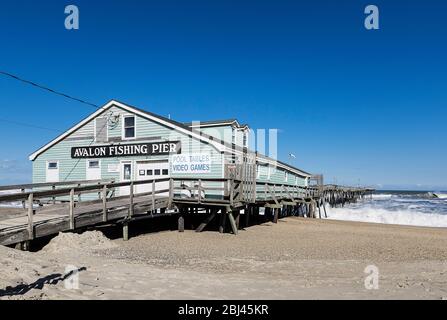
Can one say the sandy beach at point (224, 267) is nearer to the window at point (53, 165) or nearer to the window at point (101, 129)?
the window at point (101, 129)

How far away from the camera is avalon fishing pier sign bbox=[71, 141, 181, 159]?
20266 mm

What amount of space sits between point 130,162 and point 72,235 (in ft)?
36.2

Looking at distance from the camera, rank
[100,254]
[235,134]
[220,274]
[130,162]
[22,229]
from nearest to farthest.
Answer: [220,274] < [22,229] < [100,254] < [130,162] < [235,134]

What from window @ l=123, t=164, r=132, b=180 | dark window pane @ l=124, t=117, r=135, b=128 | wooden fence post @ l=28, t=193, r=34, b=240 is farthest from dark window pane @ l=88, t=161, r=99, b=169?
wooden fence post @ l=28, t=193, r=34, b=240

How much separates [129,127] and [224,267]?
47.8 ft

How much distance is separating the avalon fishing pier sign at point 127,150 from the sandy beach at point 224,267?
6682mm

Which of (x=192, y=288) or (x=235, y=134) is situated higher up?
(x=235, y=134)

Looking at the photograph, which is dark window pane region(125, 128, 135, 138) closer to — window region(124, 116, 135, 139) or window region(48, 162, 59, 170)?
window region(124, 116, 135, 139)

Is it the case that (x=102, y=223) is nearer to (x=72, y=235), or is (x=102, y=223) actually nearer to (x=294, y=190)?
(x=72, y=235)

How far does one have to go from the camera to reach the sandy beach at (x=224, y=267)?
5762 millimetres

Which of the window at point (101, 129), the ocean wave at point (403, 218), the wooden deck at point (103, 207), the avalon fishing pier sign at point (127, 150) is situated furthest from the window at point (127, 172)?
the ocean wave at point (403, 218)
